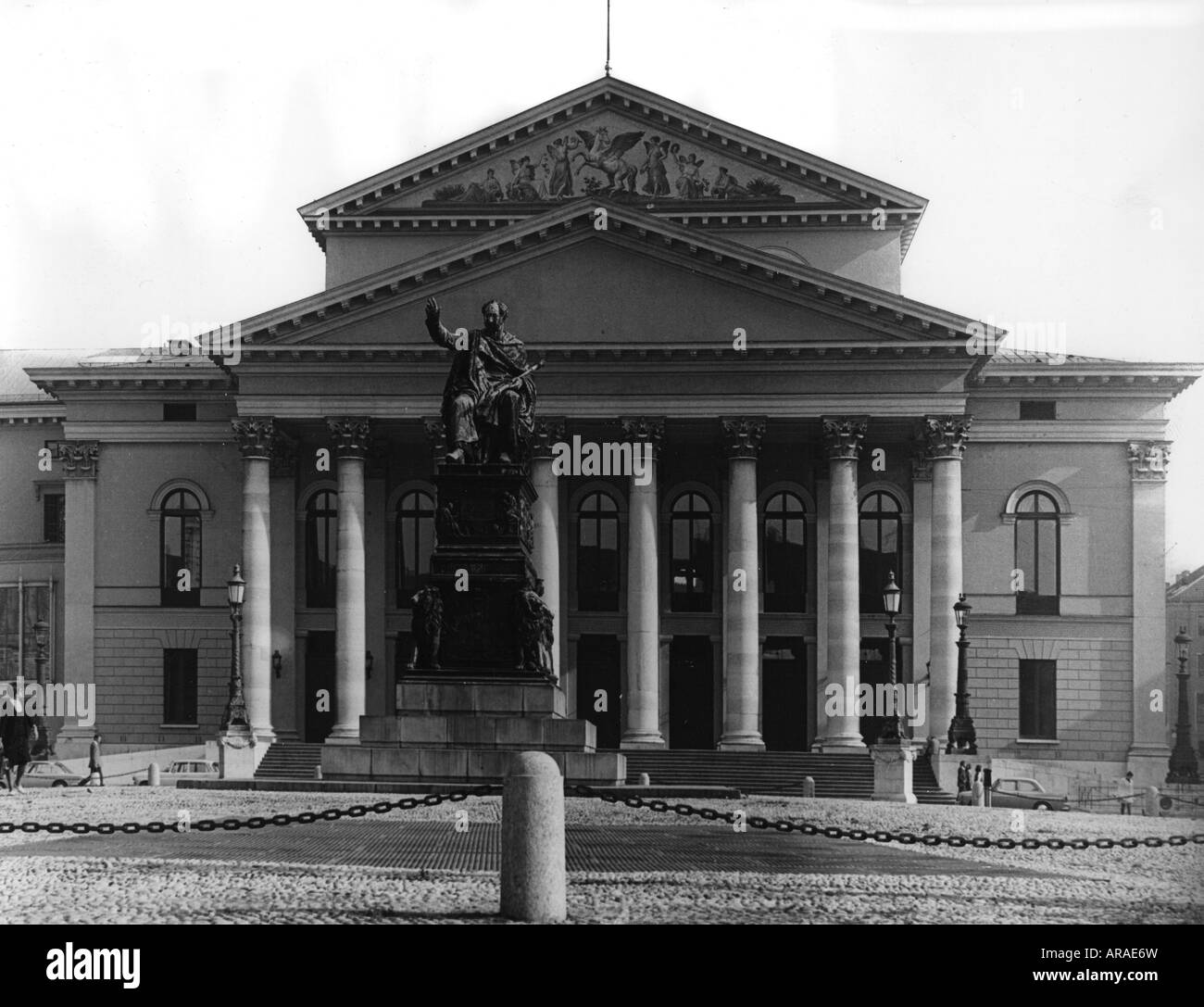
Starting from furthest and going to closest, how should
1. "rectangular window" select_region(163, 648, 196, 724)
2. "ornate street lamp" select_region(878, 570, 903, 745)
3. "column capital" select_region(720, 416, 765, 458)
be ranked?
"rectangular window" select_region(163, 648, 196, 724) → "column capital" select_region(720, 416, 765, 458) → "ornate street lamp" select_region(878, 570, 903, 745)

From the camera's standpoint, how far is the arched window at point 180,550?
59.2 meters

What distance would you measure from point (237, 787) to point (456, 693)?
14.9 m

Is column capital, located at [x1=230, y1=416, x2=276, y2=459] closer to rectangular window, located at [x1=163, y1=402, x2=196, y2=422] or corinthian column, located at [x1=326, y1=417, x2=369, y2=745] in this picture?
corinthian column, located at [x1=326, y1=417, x2=369, y2=745]

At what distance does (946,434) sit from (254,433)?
19365mm

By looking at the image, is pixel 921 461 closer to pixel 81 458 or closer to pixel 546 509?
pixel 546 509

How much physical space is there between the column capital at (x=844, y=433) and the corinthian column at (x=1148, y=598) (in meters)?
10.1

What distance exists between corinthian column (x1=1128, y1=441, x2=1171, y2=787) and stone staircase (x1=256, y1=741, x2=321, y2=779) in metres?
23.7

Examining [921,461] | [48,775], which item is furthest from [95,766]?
[921,461]

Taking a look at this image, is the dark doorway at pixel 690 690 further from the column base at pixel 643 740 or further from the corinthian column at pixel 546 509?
the corinthian column at pixel 546 509

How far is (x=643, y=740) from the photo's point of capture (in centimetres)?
5247

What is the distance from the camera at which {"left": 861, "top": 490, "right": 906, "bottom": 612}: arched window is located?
57.0 metres

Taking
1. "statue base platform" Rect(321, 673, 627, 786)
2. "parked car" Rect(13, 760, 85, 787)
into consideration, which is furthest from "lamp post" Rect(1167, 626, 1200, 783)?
"parked car" Rect(13, 760, 85, 787)

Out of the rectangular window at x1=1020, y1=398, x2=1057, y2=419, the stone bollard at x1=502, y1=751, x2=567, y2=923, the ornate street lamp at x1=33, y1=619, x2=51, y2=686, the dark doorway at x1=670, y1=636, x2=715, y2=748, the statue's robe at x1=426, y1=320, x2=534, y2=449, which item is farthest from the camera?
the ornate street lamp at x1=33, y1=619, x2=51, y2=686

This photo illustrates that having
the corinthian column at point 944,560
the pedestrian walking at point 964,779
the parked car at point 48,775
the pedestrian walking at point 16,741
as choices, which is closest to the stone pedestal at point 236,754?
the parked car at point 48,775
